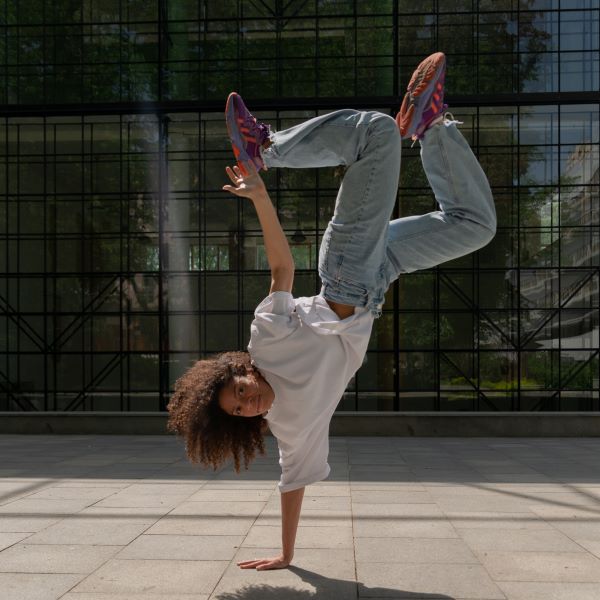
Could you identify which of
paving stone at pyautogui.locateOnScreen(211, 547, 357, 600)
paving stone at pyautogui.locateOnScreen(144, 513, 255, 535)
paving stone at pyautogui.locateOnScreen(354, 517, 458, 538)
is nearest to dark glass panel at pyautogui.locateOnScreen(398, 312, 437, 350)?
paving stone at pyautogui.locateOnScreen(354, 517, 458, 538)

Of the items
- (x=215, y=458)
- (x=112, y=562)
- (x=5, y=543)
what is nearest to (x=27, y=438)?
(x=5, y=543)

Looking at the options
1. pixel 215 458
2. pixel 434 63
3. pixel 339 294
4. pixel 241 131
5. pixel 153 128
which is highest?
pixel 153 128

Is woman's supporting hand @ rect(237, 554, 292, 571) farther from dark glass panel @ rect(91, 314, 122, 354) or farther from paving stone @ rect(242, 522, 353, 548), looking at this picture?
dark glass panel @ rect(91, 314, 122, 354)

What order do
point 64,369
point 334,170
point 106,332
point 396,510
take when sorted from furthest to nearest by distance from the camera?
point 64,369 → point 106,332 → point 334,170 → point 396,510

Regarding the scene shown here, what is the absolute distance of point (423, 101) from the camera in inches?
148

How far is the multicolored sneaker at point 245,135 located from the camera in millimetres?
3664

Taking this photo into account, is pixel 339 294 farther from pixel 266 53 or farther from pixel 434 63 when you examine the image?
pixel 266 53

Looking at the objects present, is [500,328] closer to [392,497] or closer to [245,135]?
[392,497]

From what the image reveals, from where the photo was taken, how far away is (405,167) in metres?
18.0

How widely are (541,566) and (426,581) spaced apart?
2.56 ft

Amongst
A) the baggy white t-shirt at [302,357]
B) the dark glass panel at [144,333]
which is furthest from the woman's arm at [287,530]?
the dark glass panel at [144,333]

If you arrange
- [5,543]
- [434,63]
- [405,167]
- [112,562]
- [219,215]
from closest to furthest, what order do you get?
[434,63], [112,562], [5,543], [405,167], [219,215]

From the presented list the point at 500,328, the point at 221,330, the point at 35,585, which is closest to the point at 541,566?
the point at 35,585

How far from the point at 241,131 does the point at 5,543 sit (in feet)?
10.0
